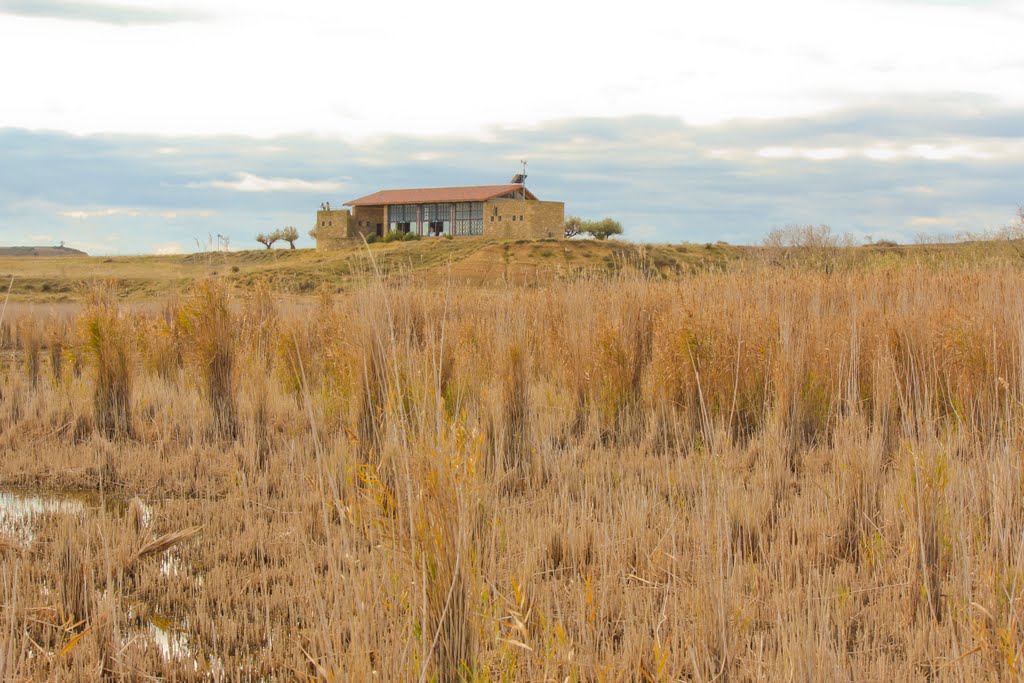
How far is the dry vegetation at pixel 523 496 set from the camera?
2.41m

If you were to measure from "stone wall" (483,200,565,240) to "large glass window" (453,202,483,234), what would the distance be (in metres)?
0.66

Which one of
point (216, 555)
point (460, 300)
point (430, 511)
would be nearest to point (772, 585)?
point (430, 511)

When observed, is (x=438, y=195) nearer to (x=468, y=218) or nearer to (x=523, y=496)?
(x=468, y=218)

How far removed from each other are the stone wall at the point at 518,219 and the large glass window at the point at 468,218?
2.18 ft

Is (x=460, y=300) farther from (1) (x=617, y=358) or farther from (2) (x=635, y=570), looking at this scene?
(2) (x=635, y=570)

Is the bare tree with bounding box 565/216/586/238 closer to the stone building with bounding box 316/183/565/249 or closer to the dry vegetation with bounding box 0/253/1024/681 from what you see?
the stone building with bounding box 316/183/565/249

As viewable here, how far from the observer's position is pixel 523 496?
4.31 meters

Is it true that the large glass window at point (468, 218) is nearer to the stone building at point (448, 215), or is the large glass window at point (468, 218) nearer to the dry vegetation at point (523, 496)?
the stone building at point (448, 215)

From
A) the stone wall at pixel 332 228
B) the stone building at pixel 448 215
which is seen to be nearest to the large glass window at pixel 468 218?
the stone building at pixel 448 215

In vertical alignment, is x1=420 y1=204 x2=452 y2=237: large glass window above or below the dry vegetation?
above

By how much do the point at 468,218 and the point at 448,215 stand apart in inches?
66.3

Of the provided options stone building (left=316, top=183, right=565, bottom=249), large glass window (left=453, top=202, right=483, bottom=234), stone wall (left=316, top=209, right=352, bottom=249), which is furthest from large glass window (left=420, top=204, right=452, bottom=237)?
stone wall (left=316, top=209, right=352, bottom=249)

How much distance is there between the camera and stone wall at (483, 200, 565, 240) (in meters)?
49.1

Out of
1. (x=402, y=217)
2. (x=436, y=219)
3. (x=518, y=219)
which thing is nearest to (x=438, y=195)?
(x=436, y=219)
